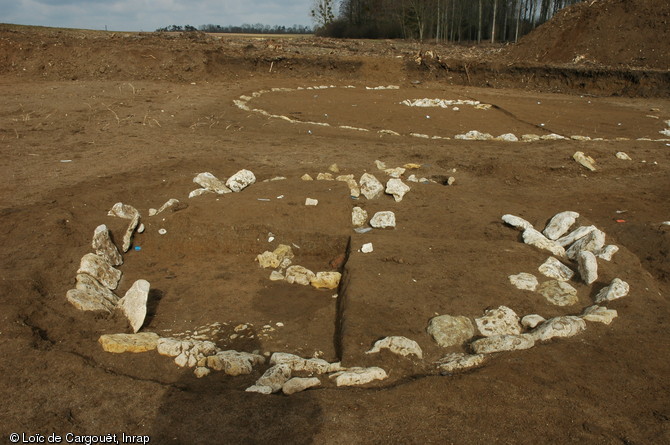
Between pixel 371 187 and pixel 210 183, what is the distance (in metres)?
2.00

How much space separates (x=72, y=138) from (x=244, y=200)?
426 cm

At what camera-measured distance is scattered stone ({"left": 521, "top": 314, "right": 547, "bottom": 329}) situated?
3781 millimetres

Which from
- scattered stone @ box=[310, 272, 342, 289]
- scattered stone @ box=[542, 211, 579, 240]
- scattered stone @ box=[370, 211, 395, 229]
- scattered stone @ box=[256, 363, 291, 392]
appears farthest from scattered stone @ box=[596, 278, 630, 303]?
scattered stone @ box=[256, 363, 291, 392]

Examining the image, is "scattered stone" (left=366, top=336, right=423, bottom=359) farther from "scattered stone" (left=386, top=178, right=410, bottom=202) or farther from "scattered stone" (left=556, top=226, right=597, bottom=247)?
"scattered stone" (left=386, top=178, right=410, bottom=202)

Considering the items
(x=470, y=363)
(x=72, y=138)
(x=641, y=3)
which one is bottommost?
(x=470, y=363)

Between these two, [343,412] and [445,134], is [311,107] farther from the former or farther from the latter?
[343,412]

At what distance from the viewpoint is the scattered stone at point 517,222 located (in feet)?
17.0

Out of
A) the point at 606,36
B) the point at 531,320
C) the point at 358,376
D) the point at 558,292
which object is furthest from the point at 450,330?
the point at 606,36

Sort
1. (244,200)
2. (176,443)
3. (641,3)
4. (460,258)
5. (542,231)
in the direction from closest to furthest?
(176,443) < (460,258) < (542,231) < (244,200) < (641,3)

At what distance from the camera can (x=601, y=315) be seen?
12.2 feet

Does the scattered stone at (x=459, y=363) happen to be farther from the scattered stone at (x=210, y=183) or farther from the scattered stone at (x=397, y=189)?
the scattered stone at (x=210, y=183)

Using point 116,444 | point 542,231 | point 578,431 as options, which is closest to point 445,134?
point 542,231

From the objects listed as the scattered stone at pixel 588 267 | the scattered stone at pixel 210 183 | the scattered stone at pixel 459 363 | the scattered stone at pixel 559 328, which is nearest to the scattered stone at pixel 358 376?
the scattered stone at pixel 459 363

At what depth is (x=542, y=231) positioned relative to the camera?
5.36 metres
